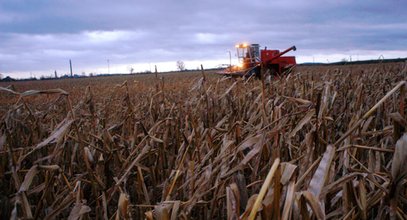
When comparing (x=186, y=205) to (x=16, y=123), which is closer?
(x=186, y=205)

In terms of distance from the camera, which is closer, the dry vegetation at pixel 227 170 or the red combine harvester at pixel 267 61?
the dry vegetation at pixel 227 170

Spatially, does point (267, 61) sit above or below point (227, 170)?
above

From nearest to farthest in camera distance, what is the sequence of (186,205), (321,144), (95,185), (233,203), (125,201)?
(233,203) < (125,201) < (186,205) < (321,144) < (95,185)

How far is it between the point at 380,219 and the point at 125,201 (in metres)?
1.12

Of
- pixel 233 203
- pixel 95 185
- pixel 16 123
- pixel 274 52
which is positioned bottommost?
pixel 95 185

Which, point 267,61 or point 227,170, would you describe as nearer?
point 227,170

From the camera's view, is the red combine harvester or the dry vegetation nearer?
the dry vegetation

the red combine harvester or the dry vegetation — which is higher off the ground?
the red combine harvester

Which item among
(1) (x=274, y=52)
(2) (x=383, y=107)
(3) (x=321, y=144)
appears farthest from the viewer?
(1) (x=274, y=52)

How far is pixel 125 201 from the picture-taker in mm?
1484

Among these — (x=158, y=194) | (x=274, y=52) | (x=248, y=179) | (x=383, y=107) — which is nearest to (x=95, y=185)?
(x=158, y=194)

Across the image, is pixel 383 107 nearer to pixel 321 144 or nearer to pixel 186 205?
pixel 321 144

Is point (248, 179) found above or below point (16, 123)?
below

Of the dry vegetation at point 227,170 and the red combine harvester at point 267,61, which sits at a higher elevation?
the red combine harvester at point 267,61
